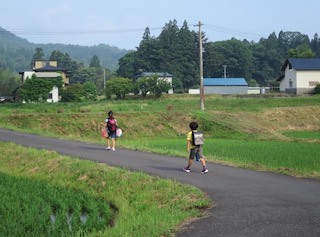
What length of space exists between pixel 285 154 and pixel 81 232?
13.0 meters

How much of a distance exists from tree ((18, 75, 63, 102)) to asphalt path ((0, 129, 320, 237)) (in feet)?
153

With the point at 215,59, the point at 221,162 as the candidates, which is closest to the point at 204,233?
the point at 221,162

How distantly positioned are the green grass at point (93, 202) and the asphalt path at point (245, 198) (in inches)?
21.7

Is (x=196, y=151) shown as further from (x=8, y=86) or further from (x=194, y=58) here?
(x=8, y=86)

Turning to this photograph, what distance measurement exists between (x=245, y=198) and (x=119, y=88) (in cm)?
5524

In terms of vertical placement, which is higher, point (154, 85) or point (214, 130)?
point (154, 85)

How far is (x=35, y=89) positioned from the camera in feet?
199

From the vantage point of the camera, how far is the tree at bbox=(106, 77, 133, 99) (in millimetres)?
63719

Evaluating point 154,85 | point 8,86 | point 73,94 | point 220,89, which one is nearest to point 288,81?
point 220,89

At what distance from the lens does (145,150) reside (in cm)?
1820

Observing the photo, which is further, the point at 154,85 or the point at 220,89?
the point at 220,89

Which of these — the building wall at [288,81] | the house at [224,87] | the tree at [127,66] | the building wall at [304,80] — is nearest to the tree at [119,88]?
the house at [224,87]

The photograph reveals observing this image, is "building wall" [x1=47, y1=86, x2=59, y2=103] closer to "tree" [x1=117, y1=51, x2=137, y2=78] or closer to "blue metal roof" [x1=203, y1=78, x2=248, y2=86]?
"blue metal roof" [x1=203, y1=78, x2=248, y2=86]

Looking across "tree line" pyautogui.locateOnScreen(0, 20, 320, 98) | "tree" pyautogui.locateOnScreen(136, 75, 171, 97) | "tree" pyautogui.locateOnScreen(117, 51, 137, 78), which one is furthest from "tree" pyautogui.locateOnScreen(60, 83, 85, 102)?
"tree" pyautogui.locateOnScreen(117, 51, 137, 78)
